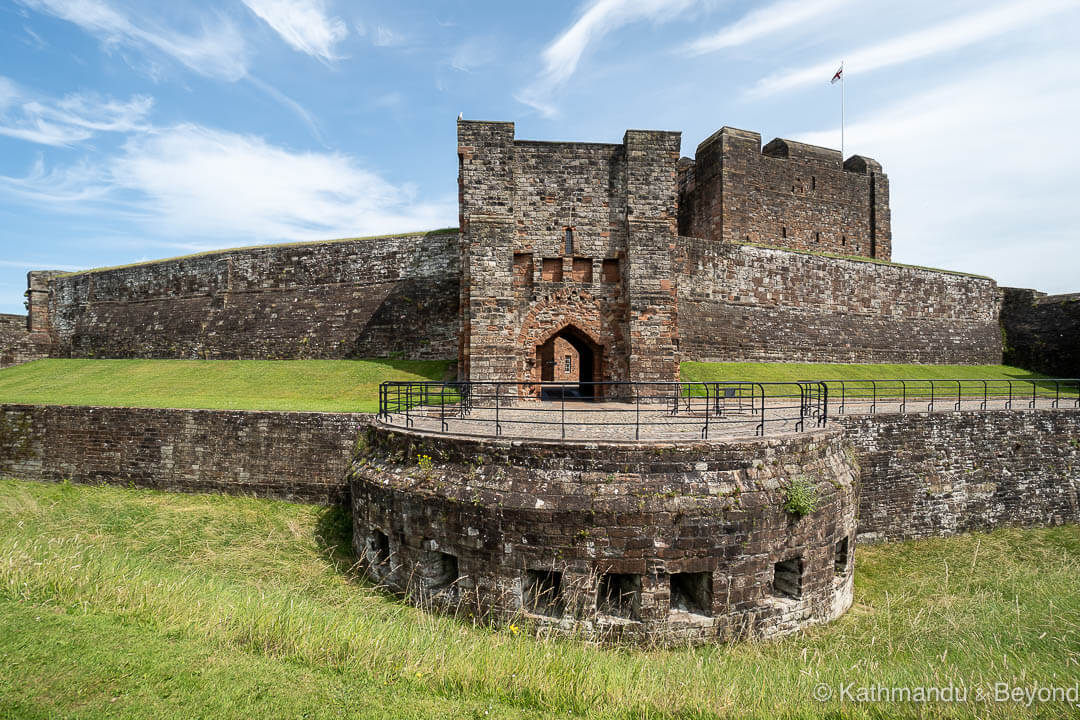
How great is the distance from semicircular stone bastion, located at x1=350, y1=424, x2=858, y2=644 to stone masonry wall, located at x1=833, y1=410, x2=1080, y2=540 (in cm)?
497

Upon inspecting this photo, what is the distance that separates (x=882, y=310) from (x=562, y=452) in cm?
2245

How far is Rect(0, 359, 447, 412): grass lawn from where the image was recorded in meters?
14.1

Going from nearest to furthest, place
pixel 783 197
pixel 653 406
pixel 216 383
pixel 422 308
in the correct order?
pixel 653 406, pixel 216 383, pixel 422 308, pixel 783 197

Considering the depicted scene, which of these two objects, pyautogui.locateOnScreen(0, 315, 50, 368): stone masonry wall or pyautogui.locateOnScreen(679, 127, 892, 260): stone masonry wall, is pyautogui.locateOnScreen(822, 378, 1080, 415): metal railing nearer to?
pyautogui.locateOnScreen(679, 127, 892, 260): stone masonry wall

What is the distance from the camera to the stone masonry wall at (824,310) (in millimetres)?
19703

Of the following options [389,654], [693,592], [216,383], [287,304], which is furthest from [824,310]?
[216,383]

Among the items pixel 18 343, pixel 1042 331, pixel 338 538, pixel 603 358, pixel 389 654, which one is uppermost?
pixel 1042 331

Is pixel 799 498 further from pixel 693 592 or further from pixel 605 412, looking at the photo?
pixel 605 412

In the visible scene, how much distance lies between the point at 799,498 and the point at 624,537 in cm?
250

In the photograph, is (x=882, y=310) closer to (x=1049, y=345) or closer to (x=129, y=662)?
(x=1049, y=345)

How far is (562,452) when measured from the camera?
670cm

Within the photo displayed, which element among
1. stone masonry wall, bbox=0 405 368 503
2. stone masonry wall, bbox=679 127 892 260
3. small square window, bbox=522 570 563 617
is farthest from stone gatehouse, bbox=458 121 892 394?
stone masonry wall, bbox=679 127 892 260

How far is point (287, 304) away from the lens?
71.7 feet

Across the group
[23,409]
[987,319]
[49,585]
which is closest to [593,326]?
[49,585]
